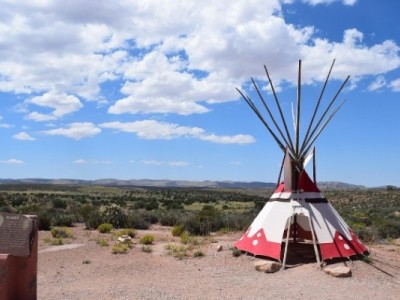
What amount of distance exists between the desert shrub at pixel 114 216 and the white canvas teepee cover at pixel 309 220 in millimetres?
10805

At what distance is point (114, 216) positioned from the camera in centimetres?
2384

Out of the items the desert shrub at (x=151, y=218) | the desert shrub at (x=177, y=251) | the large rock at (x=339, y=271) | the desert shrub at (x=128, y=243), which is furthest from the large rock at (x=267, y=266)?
the desert shrub at (x=151, y=218)

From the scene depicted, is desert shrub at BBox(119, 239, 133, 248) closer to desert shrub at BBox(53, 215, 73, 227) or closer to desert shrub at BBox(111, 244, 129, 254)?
desert shrub at BBox(111, 244, 129, 254)

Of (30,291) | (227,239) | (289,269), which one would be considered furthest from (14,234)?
(227,239)

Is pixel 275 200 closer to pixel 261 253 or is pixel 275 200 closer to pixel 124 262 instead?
pixel 261 253

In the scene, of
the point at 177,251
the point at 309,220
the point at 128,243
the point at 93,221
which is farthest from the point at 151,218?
the point at 309,220

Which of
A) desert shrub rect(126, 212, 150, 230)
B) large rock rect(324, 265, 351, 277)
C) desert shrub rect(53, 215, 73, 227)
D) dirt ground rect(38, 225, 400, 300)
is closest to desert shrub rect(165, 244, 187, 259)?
dirt ground rect(38, 225, 400, 300)

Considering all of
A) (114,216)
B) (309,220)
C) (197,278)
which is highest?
(309,220)

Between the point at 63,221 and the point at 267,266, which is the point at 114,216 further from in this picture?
the point at 267,266

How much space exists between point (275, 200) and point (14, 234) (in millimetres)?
7561

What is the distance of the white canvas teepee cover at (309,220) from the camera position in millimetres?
12930

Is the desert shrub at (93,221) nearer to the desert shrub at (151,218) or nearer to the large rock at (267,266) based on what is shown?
the desert shrub at (151,218)

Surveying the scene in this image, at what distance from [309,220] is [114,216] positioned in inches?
497

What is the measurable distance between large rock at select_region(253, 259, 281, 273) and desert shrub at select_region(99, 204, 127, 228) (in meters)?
12.6
